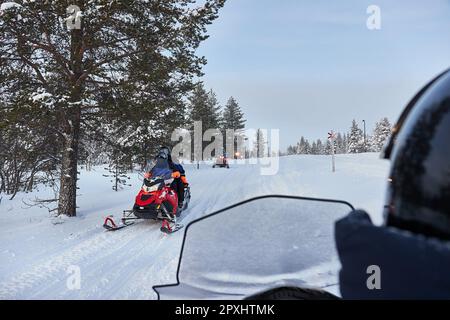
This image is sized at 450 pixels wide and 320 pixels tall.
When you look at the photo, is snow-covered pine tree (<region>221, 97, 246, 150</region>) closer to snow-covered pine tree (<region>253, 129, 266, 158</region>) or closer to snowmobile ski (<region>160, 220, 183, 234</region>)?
snow-covered pine tree (<region>253, 129, 266, 158</region>)

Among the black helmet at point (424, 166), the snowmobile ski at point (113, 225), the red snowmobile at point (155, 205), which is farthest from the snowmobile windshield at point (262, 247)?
the snowmobile ski at point (113, 225)

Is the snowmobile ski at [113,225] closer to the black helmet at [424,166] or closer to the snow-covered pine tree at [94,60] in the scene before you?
the snow-covered pine tree at [94,60]

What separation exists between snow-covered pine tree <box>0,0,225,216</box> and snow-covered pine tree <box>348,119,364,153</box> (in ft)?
208

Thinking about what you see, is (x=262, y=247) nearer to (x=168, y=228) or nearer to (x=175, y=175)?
(x=168, y=228)

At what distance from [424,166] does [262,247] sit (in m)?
0.96

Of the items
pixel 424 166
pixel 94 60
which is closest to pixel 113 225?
pixel 94 60

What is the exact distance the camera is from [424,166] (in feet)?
3.10

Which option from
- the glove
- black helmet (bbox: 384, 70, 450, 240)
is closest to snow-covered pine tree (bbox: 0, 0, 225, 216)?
the glove

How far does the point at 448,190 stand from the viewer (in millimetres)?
893

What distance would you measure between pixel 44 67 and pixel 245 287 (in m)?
9.66

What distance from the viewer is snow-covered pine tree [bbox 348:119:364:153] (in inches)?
2699

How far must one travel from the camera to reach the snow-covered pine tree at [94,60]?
28.4ft
